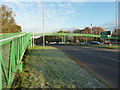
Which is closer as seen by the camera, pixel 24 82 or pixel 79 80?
pixel 24 82

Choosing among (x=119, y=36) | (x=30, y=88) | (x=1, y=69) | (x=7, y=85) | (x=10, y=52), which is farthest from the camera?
(x=119, y=36)

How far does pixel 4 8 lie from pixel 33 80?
2755 cm

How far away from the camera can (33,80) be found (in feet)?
16.5

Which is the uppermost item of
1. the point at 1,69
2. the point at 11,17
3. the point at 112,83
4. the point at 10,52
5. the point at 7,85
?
the point at 11,17

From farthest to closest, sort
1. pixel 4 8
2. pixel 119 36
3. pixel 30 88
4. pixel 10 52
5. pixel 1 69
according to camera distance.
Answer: pixel 119 36, pixel 4 8, pixel 30 88, pixel 10 52, pixel 1 69

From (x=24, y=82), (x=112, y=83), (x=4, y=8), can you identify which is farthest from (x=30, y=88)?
(x=4, y=8)

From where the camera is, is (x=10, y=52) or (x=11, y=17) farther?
(x=11, y=17)

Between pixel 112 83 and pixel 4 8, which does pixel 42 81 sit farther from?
pixel 4 8

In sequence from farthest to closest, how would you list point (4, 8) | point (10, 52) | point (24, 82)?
point (4, 8)
point (24, 82)
point (10, 52)

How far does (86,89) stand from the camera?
434cm

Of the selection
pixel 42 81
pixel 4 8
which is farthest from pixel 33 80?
pixel 4 8

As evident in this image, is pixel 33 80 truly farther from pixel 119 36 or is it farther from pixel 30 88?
pixel 119 36

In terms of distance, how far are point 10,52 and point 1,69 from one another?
83 cm

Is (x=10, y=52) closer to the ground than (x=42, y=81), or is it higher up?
higher up
